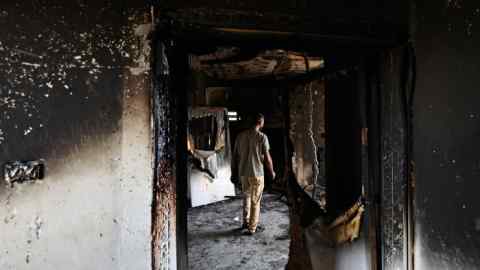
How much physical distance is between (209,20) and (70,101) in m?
0.68

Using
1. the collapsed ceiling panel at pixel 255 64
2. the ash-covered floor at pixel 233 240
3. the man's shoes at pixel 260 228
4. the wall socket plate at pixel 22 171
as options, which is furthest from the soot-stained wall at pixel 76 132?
the man's shoes at pixel 260 228

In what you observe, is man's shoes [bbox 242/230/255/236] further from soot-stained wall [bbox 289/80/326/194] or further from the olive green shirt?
soot-stained wall [bbox 289/80/326/194]

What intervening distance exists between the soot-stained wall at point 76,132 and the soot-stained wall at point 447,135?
53.1 inches

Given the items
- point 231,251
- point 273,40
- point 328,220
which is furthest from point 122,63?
point 231,251

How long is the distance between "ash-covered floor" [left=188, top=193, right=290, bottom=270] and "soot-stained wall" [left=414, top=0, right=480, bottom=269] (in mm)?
1810

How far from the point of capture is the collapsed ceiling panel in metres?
3.74

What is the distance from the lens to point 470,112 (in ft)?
4.52

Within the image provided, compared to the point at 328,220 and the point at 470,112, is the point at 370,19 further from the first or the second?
the point at 328,220

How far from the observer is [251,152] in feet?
13.5

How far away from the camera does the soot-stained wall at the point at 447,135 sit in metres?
1.38

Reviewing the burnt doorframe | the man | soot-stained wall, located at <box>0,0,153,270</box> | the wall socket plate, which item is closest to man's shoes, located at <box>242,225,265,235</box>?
the man

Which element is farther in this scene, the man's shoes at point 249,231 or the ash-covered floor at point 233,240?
the man's shoes at point 249,231

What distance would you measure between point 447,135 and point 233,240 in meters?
2.93

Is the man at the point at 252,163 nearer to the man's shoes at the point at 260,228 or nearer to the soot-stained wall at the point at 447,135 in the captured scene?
the man's shoes at the point at 260,228
